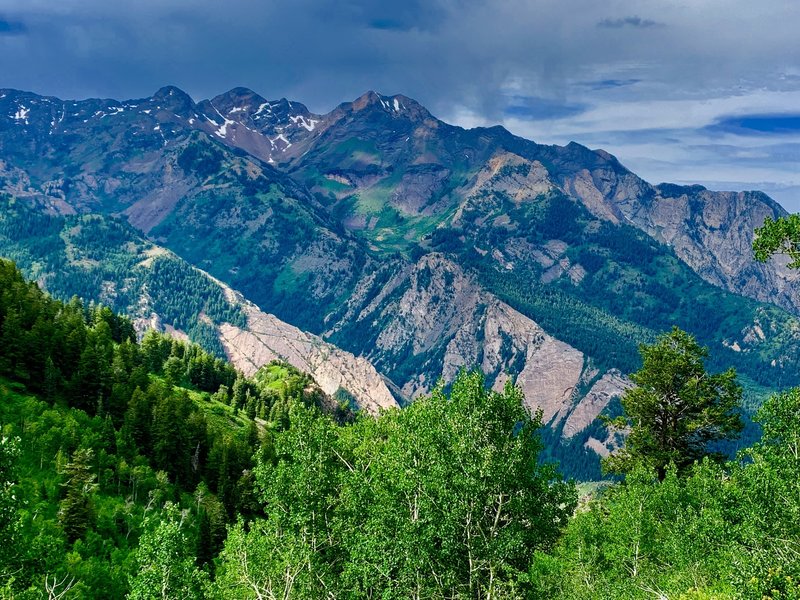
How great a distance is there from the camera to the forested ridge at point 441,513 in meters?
33.9

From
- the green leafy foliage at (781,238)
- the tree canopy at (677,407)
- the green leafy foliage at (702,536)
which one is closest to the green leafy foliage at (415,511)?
the green leafy foliage at (702,536)

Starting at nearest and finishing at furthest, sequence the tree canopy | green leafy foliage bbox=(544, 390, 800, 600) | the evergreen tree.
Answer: green leafy foliage bbox=(544, 390, 800, 600)
the evergreen tree
the tree canopy

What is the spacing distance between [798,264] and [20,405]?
95.5 metres

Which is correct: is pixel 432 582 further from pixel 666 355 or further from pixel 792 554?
pixel 666 355

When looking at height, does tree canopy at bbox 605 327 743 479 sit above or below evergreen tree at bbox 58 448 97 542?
above

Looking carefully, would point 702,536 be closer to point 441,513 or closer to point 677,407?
point 441,513

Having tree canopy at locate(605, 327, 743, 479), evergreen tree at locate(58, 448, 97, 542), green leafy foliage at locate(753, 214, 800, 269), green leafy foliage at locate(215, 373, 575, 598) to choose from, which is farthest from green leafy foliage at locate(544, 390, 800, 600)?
evergreen tree at locate(58, 448, 97, 542)

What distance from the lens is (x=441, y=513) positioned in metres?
39.3

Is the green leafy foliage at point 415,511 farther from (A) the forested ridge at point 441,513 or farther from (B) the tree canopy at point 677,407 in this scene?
(B) the tree canopy at point 677,407

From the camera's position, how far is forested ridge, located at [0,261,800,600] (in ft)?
111

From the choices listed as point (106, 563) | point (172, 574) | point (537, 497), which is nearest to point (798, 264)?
point (537, 497)

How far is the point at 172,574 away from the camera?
35.0m

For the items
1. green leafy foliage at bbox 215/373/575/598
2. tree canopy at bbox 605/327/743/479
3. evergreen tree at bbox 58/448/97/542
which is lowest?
evergreen tree at bbox 58/448/97/542

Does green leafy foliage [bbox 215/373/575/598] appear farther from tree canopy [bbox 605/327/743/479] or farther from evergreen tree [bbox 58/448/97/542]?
evergreen tree [bbox 58/448/97/542]
